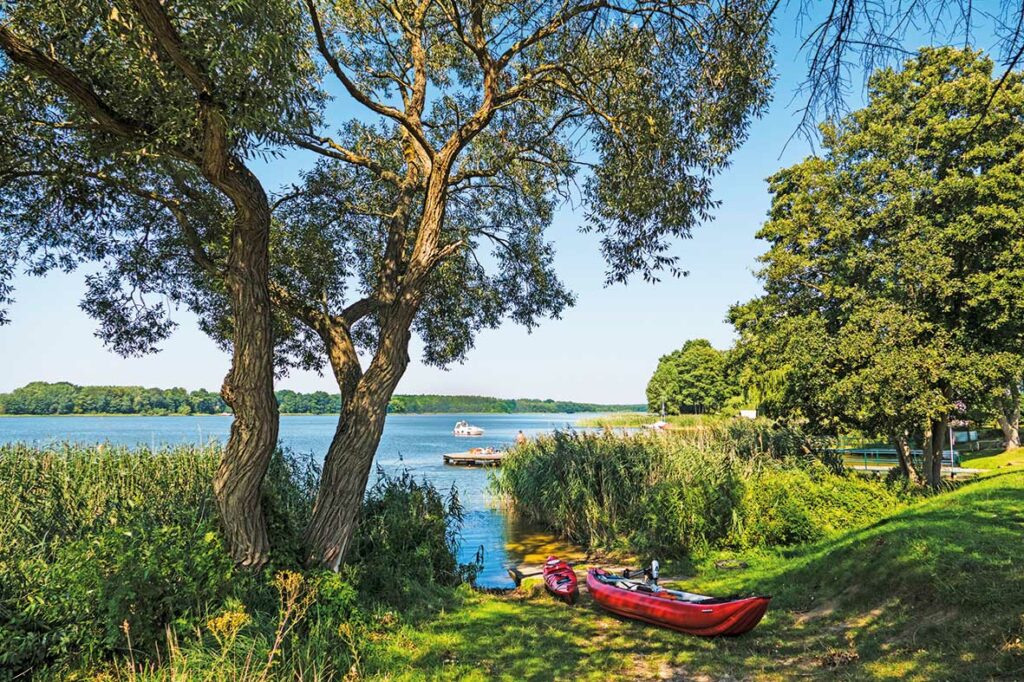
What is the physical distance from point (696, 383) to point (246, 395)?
7567 centimetres

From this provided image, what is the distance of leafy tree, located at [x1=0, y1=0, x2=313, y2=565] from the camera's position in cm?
479

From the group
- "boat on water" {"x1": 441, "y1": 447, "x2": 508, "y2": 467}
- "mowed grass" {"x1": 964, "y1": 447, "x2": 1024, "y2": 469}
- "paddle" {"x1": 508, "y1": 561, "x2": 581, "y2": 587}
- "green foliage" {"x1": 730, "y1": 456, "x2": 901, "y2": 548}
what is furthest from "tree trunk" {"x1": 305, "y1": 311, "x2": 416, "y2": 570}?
"mowed grass" {"x1": 964, "y1": 447, "x2": 1024, "y2": 469}

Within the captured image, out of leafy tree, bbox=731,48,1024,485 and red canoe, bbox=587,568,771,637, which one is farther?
leafy tree, bbox=731,48,1024,485

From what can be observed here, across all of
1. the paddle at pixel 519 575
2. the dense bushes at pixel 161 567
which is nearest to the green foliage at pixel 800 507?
the paddle at pixel 519 575

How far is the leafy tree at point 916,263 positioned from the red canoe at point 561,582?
32.6ft

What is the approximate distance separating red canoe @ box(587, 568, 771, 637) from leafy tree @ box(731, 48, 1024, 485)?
10.1m

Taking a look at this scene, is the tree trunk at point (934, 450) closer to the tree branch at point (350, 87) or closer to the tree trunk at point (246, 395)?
the tree branch at point (350, 87)

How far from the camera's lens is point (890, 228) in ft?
55.4

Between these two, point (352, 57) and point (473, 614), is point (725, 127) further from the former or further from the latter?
point (473, 614)

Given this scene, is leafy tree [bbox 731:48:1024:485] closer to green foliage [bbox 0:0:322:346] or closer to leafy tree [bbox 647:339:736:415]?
green foliage [bbox 0:0:322:346]

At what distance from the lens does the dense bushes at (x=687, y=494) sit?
1182cm

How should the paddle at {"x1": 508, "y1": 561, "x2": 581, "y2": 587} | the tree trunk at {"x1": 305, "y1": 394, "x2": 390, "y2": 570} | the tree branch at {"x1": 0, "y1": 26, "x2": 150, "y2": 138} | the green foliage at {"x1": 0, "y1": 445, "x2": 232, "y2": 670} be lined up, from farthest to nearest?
1. the paddle at {"x1": 508, "y1": 561, "x2": 581, "y2": 587}
2. the tree trunk at {"x1": 305, "y1": 394, "x2": 390, "y2": 570}
3. the green foliage at {"x1": 0, "y1": 445, "x2": 232, "y2": 670}
4. the tree branch at {"x1": 0, "y1": 26, "x2": 150, "y2": 138}

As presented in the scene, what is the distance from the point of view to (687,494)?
1209 centimetres

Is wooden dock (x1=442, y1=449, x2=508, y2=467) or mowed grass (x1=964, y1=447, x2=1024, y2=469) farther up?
mowed grass (x1=964, y1=447, x2=1024, y2=469)
